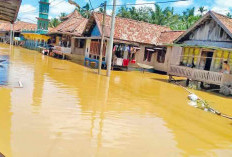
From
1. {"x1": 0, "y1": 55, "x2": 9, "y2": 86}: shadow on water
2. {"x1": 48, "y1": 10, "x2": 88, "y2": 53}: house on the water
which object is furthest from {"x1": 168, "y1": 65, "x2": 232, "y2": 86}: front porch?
{"x1": 48, "y1": 10, "x2": 88, "y2": 53}: house on the water

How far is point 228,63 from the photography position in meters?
15.6

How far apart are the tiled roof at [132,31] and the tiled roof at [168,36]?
1.52ft

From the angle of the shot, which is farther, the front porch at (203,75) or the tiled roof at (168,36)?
the tiled roof at (168,36)

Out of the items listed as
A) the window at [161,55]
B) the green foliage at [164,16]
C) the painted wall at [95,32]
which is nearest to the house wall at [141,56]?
the window at [161,55]

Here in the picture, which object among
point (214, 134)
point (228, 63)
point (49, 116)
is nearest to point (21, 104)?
point (49, 116)

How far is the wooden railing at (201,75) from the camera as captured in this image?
14373mm

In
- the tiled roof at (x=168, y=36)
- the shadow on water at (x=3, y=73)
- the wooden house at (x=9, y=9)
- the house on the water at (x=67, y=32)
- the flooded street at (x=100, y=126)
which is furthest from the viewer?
the house on the water at (x=67, y=32)

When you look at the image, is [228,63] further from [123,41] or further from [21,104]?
[21,104]

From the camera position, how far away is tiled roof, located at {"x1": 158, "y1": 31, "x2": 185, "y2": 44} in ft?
77.5

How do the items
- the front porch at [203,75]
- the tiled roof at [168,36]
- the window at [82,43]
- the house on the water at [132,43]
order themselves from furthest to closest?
the window at [82,43], the tiled roof at [168,36], the house on the water at [132,43], the front porch at [203,75]

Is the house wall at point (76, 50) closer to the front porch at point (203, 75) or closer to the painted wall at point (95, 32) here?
the painted wall at point (95, 32)

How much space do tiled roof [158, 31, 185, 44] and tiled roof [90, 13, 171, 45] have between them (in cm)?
46

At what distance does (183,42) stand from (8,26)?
43716 millimetres

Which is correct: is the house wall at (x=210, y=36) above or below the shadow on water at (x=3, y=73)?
above
